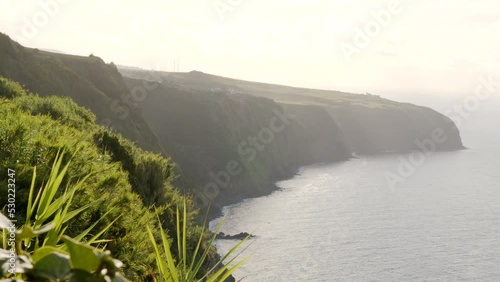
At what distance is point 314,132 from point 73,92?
133131 mm

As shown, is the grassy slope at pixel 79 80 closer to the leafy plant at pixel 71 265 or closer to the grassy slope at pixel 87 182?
the grassy slope at pixel 87 182

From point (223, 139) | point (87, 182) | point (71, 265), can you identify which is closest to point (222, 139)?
point (223, 139)

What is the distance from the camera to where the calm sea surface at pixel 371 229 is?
214 feet

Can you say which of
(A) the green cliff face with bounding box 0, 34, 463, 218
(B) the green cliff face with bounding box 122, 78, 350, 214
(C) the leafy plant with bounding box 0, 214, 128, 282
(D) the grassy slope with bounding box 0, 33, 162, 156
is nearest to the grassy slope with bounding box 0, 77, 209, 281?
(C) the leafy plant with bounding box 0, 214, 128, 282

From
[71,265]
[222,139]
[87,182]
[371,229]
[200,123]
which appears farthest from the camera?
[222,139]

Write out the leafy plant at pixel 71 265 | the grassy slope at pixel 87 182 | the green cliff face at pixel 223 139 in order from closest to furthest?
the leafy plant at pixel 71 265 → the grassy slope at pixel 87 182 → the green cliff face at pixel 223 139

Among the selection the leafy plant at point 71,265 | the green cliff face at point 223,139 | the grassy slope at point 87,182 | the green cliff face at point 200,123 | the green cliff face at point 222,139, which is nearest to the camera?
the leafy plant at point 71,265

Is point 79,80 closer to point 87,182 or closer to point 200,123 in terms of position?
point 87,182

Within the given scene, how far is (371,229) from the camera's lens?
87250 millimetres

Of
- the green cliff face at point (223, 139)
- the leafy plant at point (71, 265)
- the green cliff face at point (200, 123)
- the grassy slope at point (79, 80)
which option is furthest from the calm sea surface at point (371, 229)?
the leafy plant at point (71, 265)

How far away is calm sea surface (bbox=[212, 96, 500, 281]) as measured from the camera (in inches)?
2564

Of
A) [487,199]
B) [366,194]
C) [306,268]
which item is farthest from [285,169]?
[306,268]

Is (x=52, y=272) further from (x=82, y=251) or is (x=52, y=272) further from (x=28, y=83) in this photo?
(x=28, y=83)

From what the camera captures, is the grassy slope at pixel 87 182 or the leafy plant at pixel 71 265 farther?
the grassy slope at pixel 87 182
